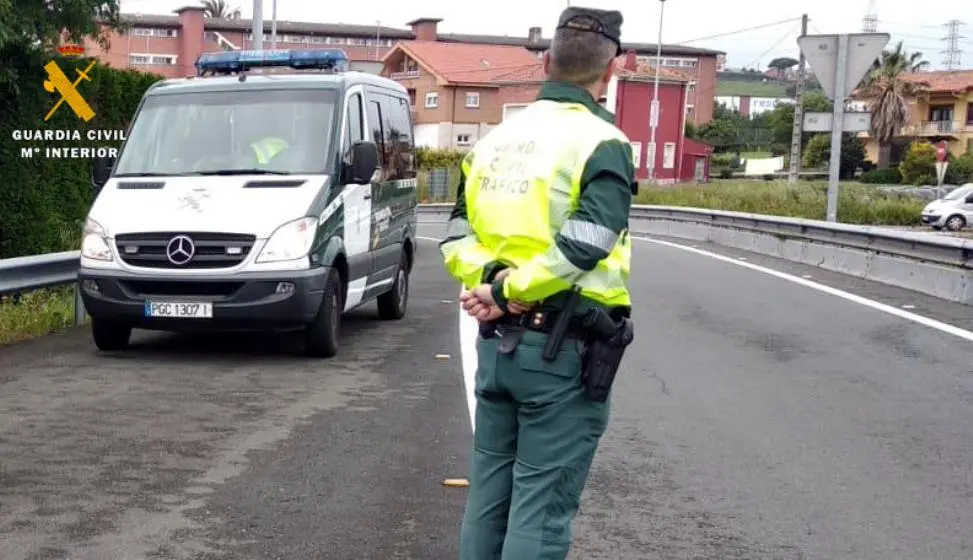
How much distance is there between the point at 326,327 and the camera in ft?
30.9

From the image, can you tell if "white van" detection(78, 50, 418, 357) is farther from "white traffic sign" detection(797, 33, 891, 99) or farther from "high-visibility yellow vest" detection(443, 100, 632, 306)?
"white traffic sign" detection(797, 33, 891, 99)

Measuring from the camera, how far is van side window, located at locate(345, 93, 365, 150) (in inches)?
400

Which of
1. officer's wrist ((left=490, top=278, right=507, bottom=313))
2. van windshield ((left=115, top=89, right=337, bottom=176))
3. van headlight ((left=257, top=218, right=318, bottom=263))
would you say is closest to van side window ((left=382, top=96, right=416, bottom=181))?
van windshield ((left=115, top=89, right=337, bottom=176))

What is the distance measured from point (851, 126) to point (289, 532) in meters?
14.8

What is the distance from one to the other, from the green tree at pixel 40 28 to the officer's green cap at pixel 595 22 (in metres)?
12.6

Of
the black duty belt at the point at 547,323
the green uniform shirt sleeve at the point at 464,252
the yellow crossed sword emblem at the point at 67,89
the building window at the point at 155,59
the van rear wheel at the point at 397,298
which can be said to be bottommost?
the van rear wheel at the point at 397,298

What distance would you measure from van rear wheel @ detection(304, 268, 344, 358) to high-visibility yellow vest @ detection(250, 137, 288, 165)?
1151 mm

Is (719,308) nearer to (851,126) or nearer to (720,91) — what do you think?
(851,126)

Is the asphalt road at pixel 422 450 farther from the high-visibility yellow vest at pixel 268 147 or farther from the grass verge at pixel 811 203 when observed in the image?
the grass verge at pixel 811 203

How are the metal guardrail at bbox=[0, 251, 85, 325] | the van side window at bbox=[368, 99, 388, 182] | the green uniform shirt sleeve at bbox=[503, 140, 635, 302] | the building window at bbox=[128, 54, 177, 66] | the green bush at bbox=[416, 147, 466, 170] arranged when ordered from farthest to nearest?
the building window at bbox=[128, 54, 177, 66]
the green bush at bbox=[416, 147, 466, 170]
the van side window at bbox=[368, 99, 388, 182]
the metal guardrail at bbox=[0, 251, 85, 325]
the green uniform shirt sleeve at bbox=[503, 140, 635, 302]

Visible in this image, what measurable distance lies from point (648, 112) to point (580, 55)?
251 ft

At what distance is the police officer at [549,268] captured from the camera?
11.0 ft

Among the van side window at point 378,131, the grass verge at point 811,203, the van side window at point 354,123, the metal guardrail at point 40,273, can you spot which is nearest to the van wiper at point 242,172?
the van side window at point 354,123

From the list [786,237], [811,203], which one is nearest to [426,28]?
[811,203]
